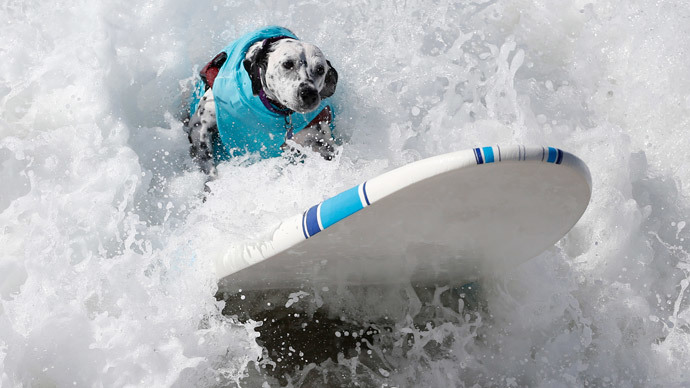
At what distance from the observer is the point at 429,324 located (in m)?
3.33

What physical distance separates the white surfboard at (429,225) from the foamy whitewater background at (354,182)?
0.16 metres

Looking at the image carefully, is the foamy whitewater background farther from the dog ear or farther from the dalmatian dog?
the dog ear

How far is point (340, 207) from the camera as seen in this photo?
8.30 feet

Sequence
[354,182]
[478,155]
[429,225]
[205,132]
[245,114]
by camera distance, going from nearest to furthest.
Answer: [478,155] → [429,225] → [354,182] → [245,114] → [205,132]

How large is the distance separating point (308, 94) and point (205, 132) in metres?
0.70

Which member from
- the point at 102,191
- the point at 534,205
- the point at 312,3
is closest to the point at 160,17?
the point at 312,3

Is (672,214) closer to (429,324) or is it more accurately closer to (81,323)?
(429,324)

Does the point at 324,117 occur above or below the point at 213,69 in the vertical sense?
below

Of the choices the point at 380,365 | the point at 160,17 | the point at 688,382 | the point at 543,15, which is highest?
the point at 160,17

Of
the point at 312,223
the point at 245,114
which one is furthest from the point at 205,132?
the point at 312,223

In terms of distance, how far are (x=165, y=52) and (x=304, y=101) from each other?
56.5 inches

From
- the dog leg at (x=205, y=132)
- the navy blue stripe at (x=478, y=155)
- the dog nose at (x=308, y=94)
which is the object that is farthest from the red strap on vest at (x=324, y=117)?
the navy blue stripe at (x=478, y=155)

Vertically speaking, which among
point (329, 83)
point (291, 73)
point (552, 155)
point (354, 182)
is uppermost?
point (552, 155)

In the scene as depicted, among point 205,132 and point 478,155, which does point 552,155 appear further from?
point 205,132
